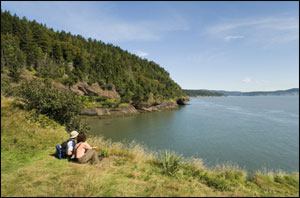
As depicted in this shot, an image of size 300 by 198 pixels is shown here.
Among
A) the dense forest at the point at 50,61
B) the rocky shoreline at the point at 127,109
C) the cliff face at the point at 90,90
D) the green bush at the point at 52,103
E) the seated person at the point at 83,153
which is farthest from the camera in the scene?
the cliff face at the point at 90,90

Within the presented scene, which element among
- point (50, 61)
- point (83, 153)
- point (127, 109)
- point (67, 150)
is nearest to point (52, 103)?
point (67, 150)

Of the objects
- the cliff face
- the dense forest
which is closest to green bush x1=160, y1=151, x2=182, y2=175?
the dense forest

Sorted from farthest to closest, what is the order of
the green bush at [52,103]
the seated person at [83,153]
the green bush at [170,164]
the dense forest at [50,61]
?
the dense forest at [50,61] → the green bush at [52,103] → the green bush at [170,164] → the seated person at [83,153]

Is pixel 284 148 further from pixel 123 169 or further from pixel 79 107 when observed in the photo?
pixel 79 107

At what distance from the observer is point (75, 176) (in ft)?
15.7

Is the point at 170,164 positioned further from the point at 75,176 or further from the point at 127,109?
the point at 127,109

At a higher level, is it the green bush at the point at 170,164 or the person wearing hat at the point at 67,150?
the person wearing hat at the point at 67,150

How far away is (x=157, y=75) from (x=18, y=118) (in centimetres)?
11686

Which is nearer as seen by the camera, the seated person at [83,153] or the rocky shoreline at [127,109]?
the seated person at [83,153]

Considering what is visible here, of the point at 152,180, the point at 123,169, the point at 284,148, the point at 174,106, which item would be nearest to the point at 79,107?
the point at 123,169

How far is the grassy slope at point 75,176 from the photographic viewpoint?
4125 millimetres

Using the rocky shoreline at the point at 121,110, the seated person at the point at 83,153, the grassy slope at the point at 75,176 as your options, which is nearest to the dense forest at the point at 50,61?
the rocky shoreline at the point at 121,110

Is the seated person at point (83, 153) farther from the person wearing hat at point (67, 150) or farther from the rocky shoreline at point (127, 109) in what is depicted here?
the rocky shoreline at point (127, 109)

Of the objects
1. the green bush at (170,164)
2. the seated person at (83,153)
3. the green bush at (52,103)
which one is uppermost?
the green bush at (52,103)
